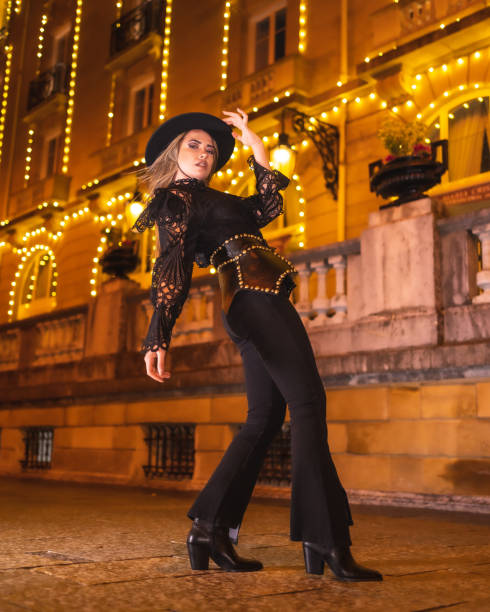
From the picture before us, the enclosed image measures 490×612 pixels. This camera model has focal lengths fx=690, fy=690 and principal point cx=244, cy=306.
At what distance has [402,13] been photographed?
1170 cm

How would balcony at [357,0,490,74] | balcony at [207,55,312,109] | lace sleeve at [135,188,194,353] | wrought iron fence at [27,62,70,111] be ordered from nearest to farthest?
lace sleeve at [135,188,194,353] < balcony at [357,0,490,74] < balcony at [207,55,312,109] < wrought iron fence at [27,62,70,111]

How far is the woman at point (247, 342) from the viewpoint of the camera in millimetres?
2562

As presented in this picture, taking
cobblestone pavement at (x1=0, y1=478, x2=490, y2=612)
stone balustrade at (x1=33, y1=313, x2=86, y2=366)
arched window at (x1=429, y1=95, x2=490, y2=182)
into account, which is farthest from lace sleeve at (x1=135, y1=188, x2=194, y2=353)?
arched window at (x1=429, y1=95, x2=490, y2=182)

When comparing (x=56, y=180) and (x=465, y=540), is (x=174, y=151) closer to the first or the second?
(x=465, y=540)

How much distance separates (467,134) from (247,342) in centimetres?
964

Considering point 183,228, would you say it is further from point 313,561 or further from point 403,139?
point 403,139

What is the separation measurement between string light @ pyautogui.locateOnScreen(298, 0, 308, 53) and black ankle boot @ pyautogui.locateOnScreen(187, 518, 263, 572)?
12.5 m

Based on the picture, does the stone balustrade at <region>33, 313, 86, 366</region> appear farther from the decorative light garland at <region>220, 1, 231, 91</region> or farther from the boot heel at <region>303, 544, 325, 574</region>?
the boot heel at <region>303, 544, 325, 574</region>

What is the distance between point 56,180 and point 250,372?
1724cm

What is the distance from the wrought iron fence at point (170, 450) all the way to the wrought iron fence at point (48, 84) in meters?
14.8

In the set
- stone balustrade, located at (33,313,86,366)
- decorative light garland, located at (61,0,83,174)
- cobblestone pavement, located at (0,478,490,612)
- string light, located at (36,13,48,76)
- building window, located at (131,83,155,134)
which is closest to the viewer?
cobblestone pavement, located at (0,478,490,612)

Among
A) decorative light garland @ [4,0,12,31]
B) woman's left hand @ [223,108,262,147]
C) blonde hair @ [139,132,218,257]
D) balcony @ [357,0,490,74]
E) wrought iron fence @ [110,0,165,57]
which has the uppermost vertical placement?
decorative light garland @ [4,0,12,31]

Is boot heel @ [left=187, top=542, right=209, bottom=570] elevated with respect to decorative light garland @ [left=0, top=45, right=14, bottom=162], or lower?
lower

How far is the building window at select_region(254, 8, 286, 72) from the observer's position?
1470 cm
